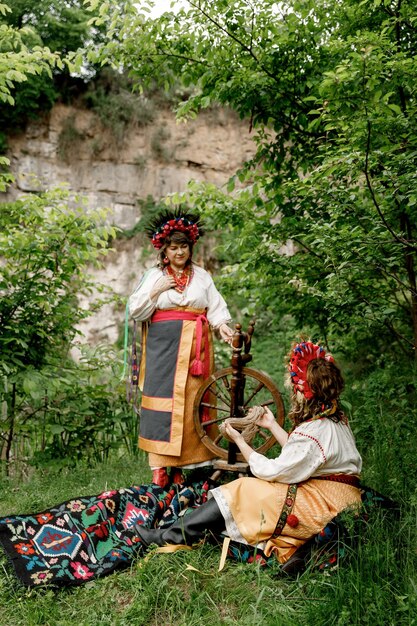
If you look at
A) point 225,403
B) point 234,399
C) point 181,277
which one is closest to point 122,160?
point 181,277

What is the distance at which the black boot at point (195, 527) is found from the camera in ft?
8.61

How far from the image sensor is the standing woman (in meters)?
3.37

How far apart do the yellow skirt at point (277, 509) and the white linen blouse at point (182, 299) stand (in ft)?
4.05

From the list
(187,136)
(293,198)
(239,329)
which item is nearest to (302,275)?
(293,198)

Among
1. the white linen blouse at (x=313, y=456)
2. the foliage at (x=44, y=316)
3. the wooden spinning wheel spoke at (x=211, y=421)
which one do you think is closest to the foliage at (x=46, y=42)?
the foliage at (x=44, y=316)

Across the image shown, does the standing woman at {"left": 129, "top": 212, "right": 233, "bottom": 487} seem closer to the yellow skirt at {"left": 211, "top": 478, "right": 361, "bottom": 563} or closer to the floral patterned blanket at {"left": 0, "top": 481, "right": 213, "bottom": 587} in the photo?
the floral patterned blanket at {"left": 0, "top": 481, "right": 213, "bottom": 587}

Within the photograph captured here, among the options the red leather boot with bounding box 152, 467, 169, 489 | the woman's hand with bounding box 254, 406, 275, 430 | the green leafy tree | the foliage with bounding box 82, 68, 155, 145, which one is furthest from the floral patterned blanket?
the foliage with bounding box 82, 68, 155, 145

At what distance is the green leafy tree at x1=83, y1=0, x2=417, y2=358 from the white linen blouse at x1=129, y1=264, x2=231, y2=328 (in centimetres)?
55

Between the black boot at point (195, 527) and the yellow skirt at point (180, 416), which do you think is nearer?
the black boot at point (195, 527)

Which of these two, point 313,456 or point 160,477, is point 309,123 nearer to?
point 313,456

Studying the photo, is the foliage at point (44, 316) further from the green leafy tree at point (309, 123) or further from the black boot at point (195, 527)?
the black boot at point (195, 527)

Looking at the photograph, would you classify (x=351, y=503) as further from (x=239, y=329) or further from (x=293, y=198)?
(x=293, y=198)

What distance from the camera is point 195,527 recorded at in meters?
2.65

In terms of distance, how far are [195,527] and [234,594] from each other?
0.39 m
